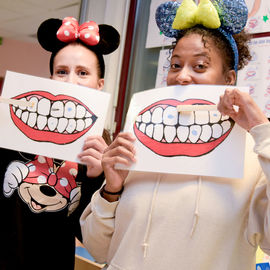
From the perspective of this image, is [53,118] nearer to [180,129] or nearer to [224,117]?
[180,129]

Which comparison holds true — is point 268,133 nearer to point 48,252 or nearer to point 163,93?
point 163,93

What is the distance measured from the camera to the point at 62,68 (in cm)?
118

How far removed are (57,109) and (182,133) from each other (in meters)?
0.42

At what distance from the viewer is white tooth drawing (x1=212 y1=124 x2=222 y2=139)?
859 millimetres

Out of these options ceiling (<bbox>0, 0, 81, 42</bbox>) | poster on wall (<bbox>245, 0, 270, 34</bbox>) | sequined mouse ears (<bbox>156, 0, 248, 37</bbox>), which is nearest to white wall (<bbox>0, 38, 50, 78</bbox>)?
ceiling (<bbox>0, 0, 81, 42</bbox>)

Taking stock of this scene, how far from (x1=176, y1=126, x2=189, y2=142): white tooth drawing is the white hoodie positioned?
0.10 metres

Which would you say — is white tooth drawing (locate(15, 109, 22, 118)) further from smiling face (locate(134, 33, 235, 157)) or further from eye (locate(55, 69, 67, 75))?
smiling face (locate(134, 33, 235, 157))

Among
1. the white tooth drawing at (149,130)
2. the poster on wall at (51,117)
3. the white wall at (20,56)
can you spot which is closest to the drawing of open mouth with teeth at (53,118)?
the poster on wall at (51,117)

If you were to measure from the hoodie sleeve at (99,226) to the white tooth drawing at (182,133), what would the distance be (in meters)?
0.24

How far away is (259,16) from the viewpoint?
1789 millimetres

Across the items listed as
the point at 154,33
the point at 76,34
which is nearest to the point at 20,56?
the point at 154,33

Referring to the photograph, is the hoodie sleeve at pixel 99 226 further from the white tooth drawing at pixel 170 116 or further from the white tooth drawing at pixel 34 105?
the white tooth drawing at pixel 34 105

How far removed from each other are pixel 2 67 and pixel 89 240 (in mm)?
4722

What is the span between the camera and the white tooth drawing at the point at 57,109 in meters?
1.08
